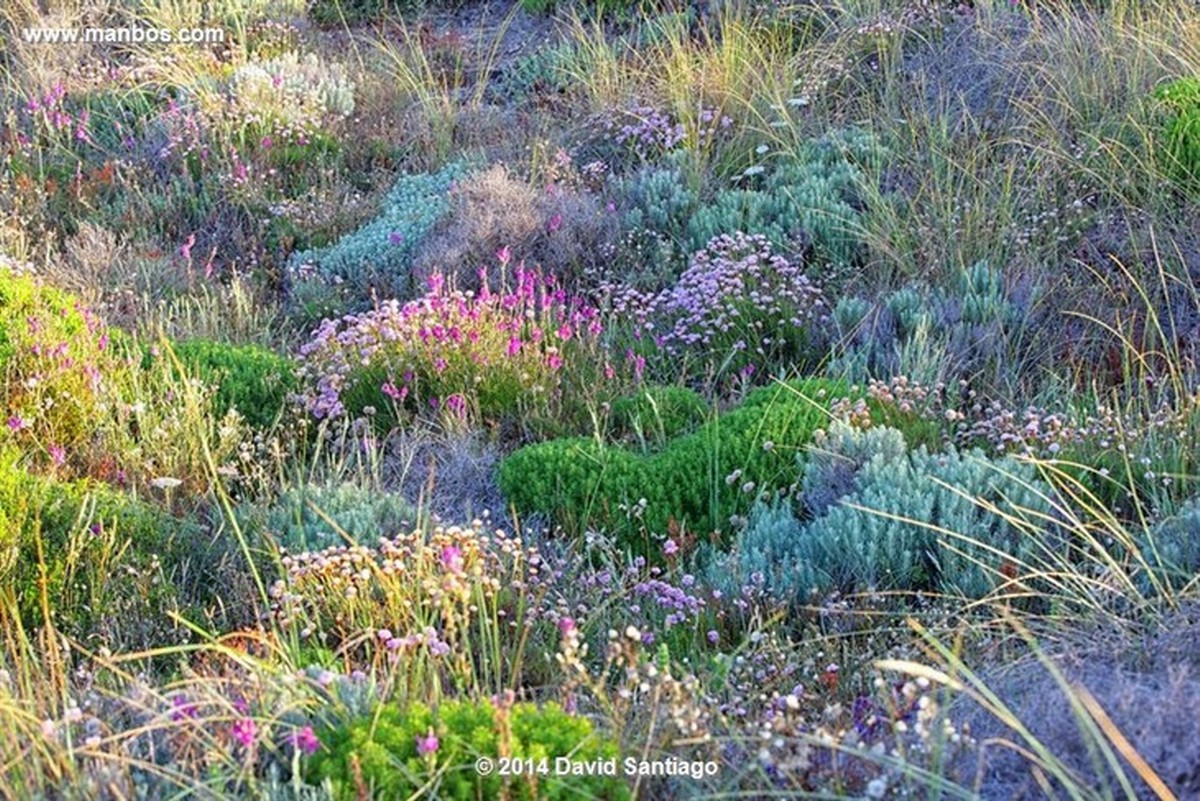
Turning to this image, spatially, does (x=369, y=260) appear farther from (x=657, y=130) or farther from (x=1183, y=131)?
(x=1183, y=131)

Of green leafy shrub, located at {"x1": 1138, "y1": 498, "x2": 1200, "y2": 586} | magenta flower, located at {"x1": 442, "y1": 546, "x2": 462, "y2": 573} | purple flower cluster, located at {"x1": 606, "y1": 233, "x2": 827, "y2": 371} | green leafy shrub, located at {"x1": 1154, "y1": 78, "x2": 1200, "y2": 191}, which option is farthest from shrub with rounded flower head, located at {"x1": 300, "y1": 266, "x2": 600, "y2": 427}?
green leafy shrub, located at {"x1": 1154, "y1": 78, "x2": 1200, "y2": 191}

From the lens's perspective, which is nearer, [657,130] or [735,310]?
[735,310]

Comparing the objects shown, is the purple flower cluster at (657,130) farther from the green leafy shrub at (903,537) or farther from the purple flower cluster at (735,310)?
the green leafy shrub at (903,537)

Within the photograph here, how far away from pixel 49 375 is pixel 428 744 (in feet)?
10.2

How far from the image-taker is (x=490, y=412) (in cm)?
568

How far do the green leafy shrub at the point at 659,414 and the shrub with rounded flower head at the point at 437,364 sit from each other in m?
0.30

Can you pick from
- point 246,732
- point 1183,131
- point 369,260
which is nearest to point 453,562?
point 246,732

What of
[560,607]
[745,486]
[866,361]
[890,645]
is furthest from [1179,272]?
[560,607]

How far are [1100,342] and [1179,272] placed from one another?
0.62m

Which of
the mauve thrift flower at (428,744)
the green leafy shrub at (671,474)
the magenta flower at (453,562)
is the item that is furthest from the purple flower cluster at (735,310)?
the mauve thrift flower at (428,744)

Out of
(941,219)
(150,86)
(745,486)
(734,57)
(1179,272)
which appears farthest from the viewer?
(150,86)

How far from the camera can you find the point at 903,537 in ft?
14.4

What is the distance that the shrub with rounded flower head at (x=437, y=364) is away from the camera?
18.5 feet

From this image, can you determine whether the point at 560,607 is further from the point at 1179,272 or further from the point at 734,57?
the point at 734,57
